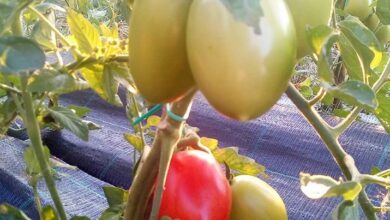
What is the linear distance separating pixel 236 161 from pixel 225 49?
32cm

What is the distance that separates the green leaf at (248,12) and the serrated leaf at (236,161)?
32cm

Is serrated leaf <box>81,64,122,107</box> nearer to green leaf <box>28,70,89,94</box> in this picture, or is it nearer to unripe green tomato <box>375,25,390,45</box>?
green leaf <box>28,70,89,94</box>

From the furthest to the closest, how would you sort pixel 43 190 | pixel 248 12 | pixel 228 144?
pixel 228 144, pixel 43 190, pixel 248 12

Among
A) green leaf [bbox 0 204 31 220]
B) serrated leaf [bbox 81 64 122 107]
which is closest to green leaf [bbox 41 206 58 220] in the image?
green leaf [bbox 0 204 31 220]

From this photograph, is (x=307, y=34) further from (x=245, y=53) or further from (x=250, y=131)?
(x=250, y=131)

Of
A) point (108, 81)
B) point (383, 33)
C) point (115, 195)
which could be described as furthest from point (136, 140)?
point (383, 33)

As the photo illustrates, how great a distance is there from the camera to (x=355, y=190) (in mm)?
326

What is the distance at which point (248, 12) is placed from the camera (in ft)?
0.81

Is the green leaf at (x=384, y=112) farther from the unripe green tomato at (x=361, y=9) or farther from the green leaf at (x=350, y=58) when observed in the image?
the unripe green tomato at (x=361, y=9)

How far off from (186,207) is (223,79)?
28 centimetres

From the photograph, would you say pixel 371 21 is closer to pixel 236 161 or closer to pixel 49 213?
pixel 236 161

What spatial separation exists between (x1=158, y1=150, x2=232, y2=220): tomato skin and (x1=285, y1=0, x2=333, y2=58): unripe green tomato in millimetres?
217

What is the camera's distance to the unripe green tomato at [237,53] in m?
0.26

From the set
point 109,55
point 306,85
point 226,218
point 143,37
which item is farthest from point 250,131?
point 143,37
